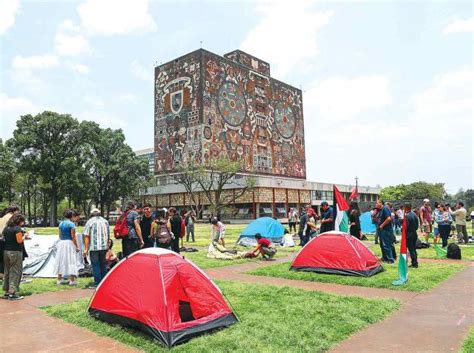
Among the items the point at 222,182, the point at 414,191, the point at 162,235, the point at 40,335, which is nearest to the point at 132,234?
the point at 162,235

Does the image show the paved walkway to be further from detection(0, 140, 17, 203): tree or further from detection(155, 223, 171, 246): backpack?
detection(0, 140, 17, 203): tree

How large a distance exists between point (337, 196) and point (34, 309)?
8.64 meters

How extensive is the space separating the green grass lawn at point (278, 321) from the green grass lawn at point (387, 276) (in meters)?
1.51

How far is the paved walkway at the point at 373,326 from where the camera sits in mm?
5340

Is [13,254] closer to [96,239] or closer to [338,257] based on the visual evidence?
[96,239]

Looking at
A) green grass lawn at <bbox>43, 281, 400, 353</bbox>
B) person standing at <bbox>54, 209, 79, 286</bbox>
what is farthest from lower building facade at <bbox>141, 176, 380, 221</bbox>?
green grass lawn at <bbox>43, 281, 400, 353</bbox>

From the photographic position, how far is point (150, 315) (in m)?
5.61

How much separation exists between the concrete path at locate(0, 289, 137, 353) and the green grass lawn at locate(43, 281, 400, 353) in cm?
17

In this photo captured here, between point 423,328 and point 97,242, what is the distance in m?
6.87

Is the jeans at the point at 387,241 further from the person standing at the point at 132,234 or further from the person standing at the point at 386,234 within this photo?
the person standing at the point at 132,234

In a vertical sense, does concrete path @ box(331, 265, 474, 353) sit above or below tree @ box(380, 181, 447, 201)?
below

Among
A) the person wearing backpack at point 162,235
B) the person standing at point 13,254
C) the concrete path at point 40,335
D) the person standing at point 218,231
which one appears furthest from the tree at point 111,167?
the concrete path at point 40,335

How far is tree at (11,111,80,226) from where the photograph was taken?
143 ft

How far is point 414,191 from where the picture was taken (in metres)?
88.2
